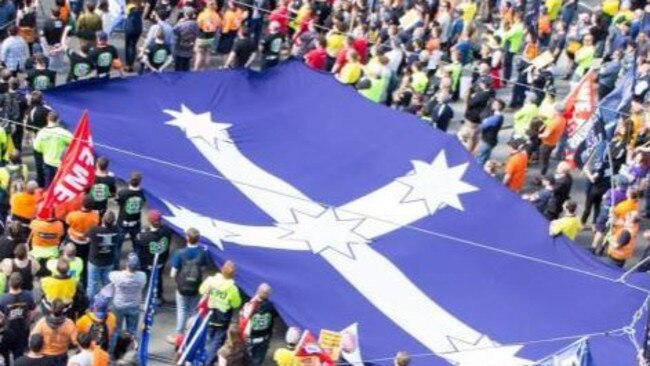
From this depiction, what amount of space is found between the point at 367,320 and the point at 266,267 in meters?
1.58

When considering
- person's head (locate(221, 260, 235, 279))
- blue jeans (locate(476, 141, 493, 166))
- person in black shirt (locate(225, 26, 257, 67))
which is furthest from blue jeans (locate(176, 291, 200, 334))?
person in black shirt (locate(225, 26, 257, 67))

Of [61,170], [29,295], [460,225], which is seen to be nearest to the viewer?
[29,295]

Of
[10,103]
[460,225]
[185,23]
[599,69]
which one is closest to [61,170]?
[10,103]

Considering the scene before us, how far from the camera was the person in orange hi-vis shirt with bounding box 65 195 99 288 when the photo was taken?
18.4 meters

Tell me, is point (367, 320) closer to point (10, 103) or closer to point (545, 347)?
point (545, 347)

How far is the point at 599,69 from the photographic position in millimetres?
25094

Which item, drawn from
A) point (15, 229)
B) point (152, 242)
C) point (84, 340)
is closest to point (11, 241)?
point (15, 229)

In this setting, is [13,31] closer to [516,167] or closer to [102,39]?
[102,39]

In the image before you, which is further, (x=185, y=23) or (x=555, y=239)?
(x=185, y=23)

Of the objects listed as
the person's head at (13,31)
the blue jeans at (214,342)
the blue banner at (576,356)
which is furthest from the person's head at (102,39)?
the blue banner at (576,356)

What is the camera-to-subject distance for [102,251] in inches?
713

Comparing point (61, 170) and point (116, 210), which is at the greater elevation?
point (61, 170)

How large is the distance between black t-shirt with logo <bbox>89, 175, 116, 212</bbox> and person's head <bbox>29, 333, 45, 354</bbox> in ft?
13.1

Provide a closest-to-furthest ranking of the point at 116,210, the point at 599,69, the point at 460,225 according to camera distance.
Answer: the point at 460,225
the point at 116,210
the point at 599,69
